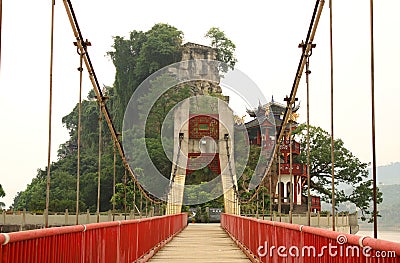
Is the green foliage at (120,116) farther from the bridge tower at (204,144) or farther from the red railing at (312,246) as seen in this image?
the red railing at (312,246)

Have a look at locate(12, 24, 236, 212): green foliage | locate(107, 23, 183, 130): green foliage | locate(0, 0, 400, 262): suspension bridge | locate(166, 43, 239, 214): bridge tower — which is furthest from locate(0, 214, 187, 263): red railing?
locate(107, 23, 183, 130): green foliage

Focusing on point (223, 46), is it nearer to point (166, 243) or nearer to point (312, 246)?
point (166, 243)

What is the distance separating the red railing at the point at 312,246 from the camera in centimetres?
384

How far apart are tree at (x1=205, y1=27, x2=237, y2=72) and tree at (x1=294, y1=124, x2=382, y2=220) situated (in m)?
24.9

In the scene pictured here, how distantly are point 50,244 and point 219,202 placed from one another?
48383 millimetres

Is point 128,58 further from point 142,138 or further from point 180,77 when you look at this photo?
point 142,138

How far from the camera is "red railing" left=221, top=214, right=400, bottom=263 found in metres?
3.84

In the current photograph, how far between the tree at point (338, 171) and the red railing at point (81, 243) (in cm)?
4453

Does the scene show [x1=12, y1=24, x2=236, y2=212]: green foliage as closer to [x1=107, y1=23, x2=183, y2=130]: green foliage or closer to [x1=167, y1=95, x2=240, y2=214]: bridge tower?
[x1=107, y1=23, x2=183, y2=130]: green foliage

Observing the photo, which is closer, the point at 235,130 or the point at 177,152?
the point at 177,152

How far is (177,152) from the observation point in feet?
187

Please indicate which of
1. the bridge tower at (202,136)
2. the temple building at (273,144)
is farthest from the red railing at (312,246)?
the temple building at (273,144)

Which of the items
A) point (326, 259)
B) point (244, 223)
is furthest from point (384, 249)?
point (244, 223)

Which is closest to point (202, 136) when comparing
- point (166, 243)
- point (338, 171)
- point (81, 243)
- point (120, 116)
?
point (120, 116)
